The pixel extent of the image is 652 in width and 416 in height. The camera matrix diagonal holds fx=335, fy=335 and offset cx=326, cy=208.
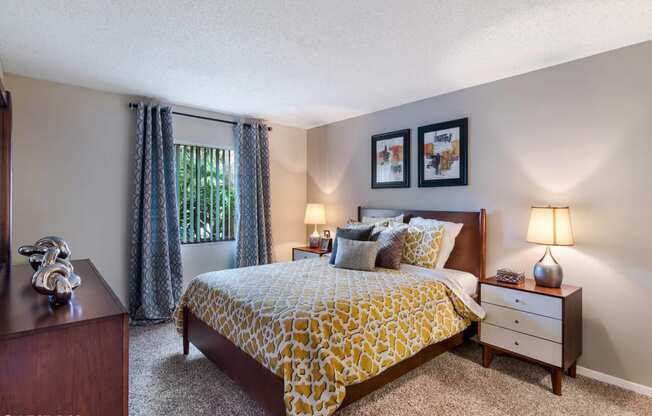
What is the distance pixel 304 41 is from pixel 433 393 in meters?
2.58

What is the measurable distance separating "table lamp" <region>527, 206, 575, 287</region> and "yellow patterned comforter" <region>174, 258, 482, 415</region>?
56cm

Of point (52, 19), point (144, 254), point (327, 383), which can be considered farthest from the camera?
point (144, 254)

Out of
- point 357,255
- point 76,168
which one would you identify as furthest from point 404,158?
point 76,168

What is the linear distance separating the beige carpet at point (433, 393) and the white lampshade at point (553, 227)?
103 cm

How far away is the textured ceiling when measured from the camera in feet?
6.42

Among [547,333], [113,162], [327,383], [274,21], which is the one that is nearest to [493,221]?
[547,333]

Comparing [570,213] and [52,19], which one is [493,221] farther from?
[52,19]

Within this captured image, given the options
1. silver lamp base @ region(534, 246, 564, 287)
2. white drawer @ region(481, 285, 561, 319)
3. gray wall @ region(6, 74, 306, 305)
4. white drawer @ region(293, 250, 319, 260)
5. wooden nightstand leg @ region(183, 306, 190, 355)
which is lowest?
wooden nightstand leg @ region(183, 306, 190, 355)

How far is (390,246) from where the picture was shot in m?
3.01

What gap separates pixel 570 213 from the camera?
2.63 m

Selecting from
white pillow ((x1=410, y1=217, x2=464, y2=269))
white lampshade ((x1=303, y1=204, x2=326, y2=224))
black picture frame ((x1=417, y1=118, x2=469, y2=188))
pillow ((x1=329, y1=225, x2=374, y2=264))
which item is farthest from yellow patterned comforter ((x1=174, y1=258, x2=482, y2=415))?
white lampshade ((x1=303, y1=204, x2=326, y2=224))

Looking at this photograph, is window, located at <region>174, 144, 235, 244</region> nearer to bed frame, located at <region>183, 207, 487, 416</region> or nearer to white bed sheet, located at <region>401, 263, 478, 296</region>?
bed frame, located at <region>183, 207, 487, 416</region>

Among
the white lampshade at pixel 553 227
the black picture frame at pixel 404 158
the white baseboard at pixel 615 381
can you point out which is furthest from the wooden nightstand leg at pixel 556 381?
the black picture frame at pixel 404 158

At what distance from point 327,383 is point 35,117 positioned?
3464 millimetres
